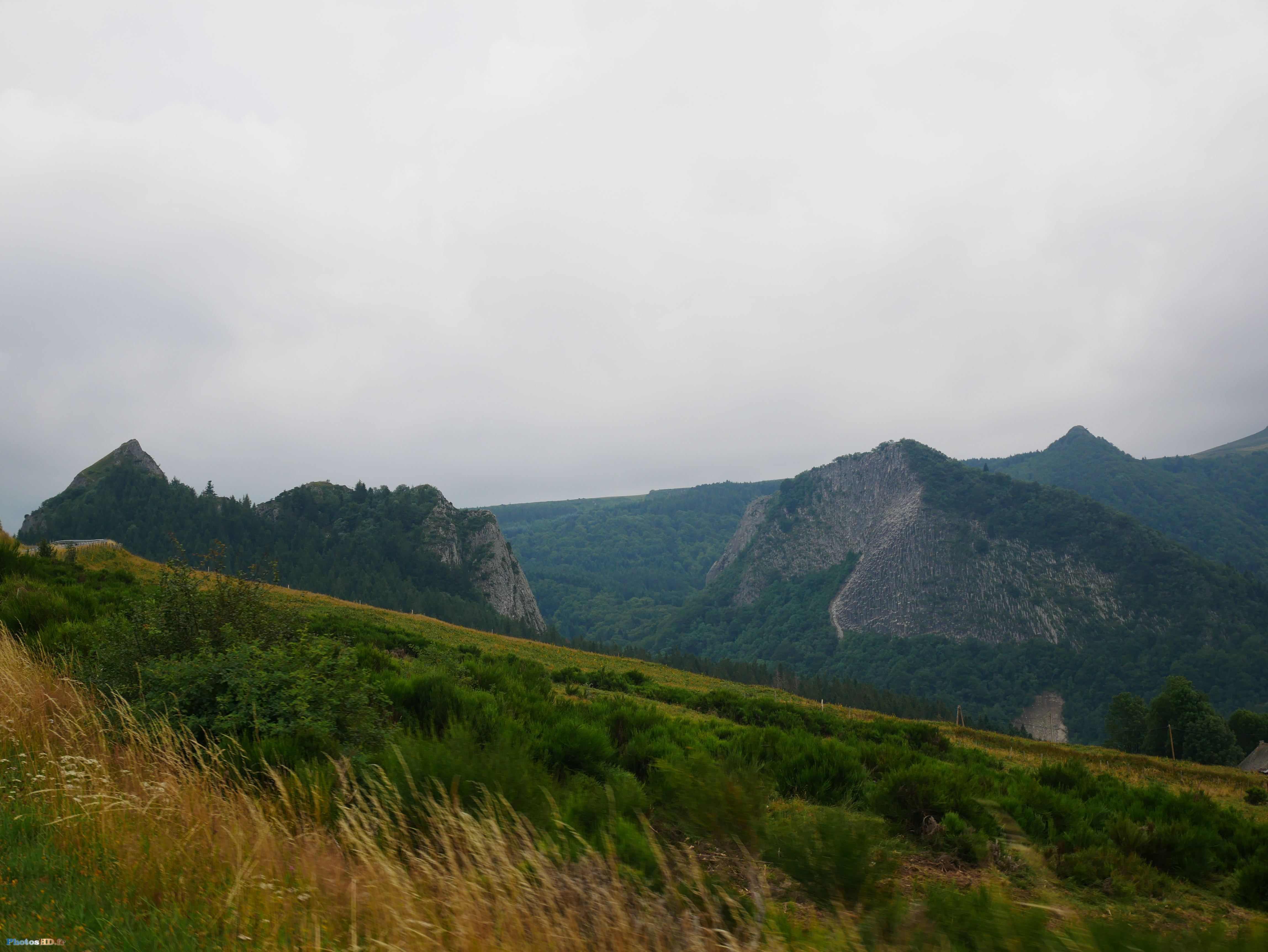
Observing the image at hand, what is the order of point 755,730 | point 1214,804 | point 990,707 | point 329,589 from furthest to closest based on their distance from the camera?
1. point 990,707
2. point 329,589
3. point 755,730
4. point 1214,804

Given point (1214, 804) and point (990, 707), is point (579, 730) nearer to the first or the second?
point (1214, 804)

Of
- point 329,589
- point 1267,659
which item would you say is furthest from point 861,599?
point 329,589

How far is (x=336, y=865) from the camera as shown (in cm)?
370

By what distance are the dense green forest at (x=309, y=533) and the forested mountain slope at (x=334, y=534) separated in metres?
0.25

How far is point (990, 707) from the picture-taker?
148250mm

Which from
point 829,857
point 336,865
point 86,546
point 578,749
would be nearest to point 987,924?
point 829,857

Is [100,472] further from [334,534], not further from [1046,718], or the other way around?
[1046,718]

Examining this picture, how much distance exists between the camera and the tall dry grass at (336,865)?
3121 mm

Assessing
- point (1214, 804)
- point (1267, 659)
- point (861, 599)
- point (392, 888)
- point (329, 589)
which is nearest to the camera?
point (392, 888)

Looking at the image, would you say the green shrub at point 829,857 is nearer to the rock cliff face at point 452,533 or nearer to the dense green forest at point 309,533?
the dense green forest at point 309,533

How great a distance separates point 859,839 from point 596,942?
6.03 feet

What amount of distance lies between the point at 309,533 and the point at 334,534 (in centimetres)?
830

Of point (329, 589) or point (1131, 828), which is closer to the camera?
point (1131, 828)


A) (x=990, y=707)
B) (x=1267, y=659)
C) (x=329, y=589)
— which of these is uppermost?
(x=329, y=589)
